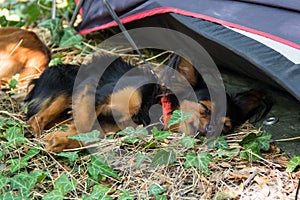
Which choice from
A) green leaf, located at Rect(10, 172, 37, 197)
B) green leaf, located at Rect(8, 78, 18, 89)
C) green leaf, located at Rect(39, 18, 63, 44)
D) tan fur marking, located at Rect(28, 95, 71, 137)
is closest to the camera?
green leaf, located at Rect(10, 172, 37, 197)

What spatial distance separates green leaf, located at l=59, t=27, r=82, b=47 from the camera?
433cm

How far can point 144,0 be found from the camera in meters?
3.52

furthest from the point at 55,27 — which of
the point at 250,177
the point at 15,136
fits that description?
the point at 250,177

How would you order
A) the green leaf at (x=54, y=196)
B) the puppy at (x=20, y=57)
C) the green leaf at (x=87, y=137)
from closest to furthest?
the green leaf at (x=54, y=196) < the green leaf at (x=87, y=137) < the puppy at (x=20, y=57)

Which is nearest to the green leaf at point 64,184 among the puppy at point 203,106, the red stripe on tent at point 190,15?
the puppy at point 203,106

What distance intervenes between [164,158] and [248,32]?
0.78 metres

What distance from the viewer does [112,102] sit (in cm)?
321

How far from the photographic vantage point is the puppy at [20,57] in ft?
13.3

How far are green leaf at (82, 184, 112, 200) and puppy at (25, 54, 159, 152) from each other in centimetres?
48

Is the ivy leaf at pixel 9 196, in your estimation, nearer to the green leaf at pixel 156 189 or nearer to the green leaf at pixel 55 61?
the green leaf at pixel 156 189

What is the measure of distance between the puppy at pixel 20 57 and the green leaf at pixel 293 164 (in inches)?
82.4

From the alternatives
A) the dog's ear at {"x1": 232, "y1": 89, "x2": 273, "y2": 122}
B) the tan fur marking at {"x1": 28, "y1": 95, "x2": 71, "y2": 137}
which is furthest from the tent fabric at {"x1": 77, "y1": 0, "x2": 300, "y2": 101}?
the tan fur marking at {"x1": 28, "y1": 95, "x2": 71, "y2": 137}

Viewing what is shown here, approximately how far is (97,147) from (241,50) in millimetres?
957

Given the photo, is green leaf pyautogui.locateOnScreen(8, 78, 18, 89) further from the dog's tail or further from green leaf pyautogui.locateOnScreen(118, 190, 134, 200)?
green leaf pyautogui.locateOnScreen(118, 190, 134, 200)
